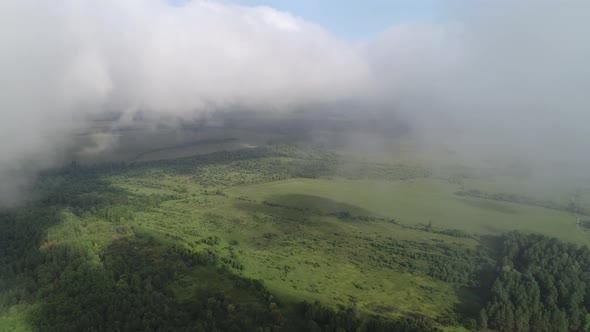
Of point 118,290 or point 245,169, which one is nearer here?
point 118,290

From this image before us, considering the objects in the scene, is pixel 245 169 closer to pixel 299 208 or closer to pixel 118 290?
pixel 299 208

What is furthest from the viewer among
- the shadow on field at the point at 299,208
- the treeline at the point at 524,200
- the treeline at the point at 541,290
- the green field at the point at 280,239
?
the treeline at the point at 524,200

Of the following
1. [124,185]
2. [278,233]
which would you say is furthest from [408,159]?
[124,185]

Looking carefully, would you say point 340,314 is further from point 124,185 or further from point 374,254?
point 124,185

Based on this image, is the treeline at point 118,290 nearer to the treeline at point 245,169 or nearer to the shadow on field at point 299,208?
the shadow on field at point 299,208

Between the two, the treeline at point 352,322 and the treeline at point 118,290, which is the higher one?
the treeline at point 352,322

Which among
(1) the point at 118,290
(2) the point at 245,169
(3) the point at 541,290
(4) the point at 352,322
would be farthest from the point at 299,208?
(3) the point at 541,290

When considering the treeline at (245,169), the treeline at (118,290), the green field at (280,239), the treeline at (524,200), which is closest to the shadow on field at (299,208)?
the green field at (280,239)

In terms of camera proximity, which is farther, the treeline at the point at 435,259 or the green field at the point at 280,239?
the treeline at the point at 435,259
